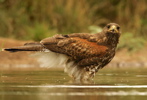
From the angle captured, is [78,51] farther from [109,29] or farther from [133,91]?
[133,91]

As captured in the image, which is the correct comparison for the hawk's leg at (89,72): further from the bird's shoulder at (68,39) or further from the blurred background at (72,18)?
the blurred background at (72,18)

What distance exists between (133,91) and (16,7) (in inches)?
539

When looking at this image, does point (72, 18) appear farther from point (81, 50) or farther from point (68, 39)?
point (81, 50)

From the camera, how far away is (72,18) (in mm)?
22219

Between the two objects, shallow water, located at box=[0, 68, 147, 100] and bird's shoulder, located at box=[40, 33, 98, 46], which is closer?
shallow water, located at box=[0, 68, 147, 100]

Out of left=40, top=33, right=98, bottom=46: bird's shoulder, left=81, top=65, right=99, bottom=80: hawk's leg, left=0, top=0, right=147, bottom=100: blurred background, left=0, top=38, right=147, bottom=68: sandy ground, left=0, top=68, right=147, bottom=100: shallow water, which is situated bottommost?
left=0, top=68, right=147, bottom=100: shallow water

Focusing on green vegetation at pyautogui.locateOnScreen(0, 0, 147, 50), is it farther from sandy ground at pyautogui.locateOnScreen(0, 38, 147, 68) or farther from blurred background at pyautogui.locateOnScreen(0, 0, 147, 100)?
sandy ground at pyautogui.locateOnScreen(0, 38, 147, 68)

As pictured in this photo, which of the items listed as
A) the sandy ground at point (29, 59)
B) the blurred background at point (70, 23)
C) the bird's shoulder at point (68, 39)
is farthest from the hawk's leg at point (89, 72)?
the sandy ground at point (29, 59)

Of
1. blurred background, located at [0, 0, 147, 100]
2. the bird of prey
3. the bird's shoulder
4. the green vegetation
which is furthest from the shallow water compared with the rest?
the green vegetation

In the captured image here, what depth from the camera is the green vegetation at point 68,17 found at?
68.2 feet

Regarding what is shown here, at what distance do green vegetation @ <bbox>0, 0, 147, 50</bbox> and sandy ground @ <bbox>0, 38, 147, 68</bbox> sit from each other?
0.48m

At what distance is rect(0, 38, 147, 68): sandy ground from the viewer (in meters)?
17.3

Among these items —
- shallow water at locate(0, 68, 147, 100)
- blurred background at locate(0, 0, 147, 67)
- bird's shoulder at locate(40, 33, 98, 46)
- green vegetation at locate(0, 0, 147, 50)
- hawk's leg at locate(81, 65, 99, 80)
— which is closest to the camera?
shallow water at locate(0, 68, 147, 100)

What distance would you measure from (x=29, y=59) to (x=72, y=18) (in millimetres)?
4913
